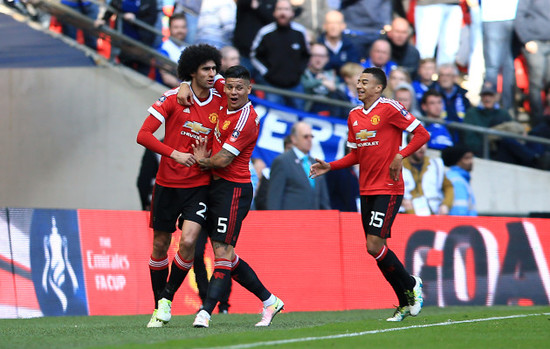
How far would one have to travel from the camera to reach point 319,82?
16.8 meters

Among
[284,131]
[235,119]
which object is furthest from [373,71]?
[284,131]

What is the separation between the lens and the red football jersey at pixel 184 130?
31.8 ft

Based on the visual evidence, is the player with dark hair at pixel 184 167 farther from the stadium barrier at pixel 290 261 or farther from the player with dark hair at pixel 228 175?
the stadium barrier at pixel 290 261

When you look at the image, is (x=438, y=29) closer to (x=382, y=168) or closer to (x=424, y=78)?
(x=424, y=78)

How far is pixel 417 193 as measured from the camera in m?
15.3

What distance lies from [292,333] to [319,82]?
27.2 ft

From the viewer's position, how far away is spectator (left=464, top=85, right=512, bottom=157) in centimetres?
1759

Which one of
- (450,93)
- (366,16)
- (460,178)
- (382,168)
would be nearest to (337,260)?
(460,178)

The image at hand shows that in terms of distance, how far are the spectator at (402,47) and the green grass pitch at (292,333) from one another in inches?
285

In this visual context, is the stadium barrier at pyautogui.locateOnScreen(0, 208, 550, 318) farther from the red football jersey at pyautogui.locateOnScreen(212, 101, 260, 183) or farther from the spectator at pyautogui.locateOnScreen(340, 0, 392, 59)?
the spectator at pyautogui.locateOnScreen(340, 0, 392, 59)

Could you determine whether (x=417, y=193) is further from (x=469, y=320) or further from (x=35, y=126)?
(x=35, y=126)

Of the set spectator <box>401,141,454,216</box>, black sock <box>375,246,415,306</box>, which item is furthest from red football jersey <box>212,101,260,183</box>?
spectator <box>401,141,454,216</box>

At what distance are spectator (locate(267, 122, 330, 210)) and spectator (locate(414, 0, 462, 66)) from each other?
5.46 m

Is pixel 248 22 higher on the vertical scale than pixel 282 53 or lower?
higher
